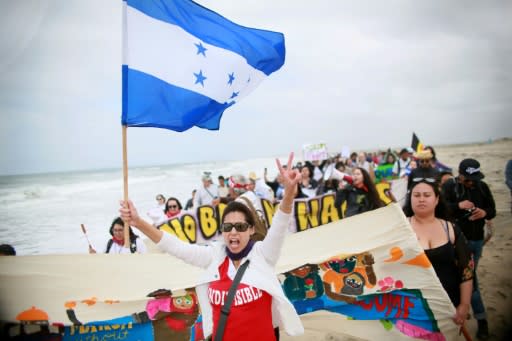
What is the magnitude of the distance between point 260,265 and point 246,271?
0.35 ft

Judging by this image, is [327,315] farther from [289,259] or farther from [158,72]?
[158,72]

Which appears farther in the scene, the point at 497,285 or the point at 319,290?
the point at 497,285

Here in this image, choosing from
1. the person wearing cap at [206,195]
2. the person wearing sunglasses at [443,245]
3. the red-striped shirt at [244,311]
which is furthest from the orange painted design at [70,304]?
the person wearing cap at [206,195]

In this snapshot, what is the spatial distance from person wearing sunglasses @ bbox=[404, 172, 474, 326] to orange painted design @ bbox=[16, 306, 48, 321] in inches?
133

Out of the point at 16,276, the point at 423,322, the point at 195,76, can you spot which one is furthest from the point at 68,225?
the point at 423,322

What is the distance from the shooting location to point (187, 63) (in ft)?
10.5

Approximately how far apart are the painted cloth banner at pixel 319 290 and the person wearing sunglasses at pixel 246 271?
0.96 metres

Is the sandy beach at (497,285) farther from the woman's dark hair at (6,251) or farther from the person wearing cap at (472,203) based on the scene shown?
the woman's dark hair at (6,251)

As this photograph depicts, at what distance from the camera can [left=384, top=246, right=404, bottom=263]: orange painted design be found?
303cm

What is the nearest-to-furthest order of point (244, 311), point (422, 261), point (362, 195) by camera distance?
1. point (244, 311)
2. point (422, 261)
3. point (362, 195)

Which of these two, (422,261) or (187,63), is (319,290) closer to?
(422,261)

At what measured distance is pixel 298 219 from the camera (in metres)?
7.18

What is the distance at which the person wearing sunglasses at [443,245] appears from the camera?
2.77m

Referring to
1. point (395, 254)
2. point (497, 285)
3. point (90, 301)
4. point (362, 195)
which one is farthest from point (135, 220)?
point (497, 285)
